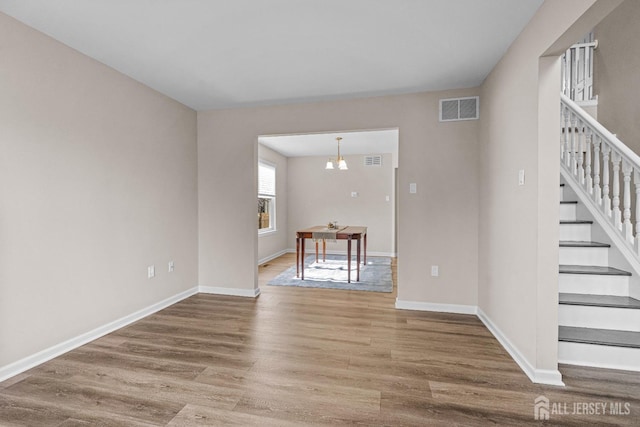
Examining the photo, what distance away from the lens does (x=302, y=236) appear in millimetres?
4719

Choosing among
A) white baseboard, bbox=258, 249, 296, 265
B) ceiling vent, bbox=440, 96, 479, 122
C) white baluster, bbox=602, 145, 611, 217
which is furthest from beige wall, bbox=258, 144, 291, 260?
white baluster, bbox=602, 145, 611, 217

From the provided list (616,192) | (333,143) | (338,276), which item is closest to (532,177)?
(616,192)

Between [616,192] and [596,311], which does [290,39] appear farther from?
[596,311]

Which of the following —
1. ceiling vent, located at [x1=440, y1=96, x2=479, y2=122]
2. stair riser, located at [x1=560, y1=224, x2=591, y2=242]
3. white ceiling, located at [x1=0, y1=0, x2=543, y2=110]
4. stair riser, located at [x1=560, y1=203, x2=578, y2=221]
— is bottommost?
stair riser, located at [x1=560, y1=224, x2=591, y2=242]

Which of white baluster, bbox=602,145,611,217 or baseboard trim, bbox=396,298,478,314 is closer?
white baluster, bbox=602,145,611,217

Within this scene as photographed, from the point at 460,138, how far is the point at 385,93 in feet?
3.04

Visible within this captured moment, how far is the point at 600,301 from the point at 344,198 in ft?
17.5

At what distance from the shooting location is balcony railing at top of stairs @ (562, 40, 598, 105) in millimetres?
3721

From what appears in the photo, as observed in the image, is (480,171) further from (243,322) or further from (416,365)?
(243,322)

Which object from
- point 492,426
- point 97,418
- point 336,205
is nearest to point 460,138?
point 492,426

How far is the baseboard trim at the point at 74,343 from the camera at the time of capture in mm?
2067

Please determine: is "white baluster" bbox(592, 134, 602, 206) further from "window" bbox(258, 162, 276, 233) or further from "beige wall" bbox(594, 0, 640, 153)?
"window" bbox(258, 162, 276, 233)

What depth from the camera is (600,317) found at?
7.39 feet

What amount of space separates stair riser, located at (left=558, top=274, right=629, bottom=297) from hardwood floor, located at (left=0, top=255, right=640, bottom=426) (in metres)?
0.63
